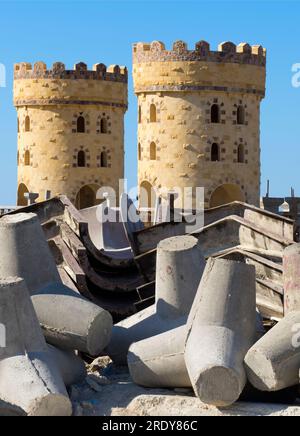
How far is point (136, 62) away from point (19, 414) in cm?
2325

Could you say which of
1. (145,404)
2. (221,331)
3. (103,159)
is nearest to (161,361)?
(145,404)

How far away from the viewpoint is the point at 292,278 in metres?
10.1

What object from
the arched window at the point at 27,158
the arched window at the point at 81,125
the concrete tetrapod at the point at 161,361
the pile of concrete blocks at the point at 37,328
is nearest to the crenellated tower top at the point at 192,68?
the arched window at the point at 81,125

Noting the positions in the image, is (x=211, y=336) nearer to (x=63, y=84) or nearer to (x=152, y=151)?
(x=152, y=151)

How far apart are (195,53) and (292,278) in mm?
21015

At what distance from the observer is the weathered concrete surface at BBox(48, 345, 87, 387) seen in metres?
9.51

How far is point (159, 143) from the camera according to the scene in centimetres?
3070

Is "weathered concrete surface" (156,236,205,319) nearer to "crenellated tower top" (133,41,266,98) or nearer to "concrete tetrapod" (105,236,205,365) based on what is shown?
"concrete tetrapod" (105,236,205,365)

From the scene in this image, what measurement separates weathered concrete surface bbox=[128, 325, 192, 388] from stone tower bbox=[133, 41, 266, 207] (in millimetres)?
20854
